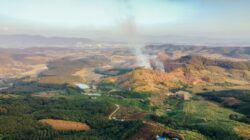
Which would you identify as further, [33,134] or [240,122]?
[240,122]

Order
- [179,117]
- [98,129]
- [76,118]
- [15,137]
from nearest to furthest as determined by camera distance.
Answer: [15,137]
[98,129]
[76,118]
[179,117]

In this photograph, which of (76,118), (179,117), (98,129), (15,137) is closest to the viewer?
(15,137)

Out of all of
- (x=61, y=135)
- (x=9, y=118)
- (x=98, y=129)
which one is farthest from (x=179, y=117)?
(x=9, y=118)

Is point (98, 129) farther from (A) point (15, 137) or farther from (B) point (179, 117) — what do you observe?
(B) point (179, 117)

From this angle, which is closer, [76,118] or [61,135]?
[61,135]

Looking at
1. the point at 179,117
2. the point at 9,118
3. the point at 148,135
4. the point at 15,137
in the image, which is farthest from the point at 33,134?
the point at 179,117

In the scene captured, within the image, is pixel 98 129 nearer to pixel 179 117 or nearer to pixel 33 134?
pixel 33 134
